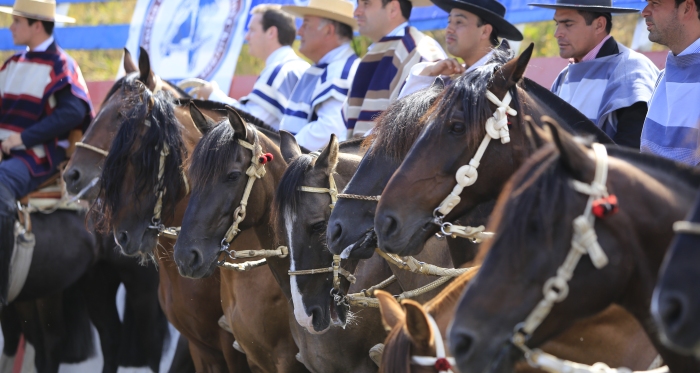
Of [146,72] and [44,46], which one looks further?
[44,46]

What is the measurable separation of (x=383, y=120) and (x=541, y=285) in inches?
76.9

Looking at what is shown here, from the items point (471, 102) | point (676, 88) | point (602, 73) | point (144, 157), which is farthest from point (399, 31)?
point (471, 102)

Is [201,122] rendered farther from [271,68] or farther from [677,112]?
[677,112]

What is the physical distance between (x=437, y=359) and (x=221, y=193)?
230 centimetres

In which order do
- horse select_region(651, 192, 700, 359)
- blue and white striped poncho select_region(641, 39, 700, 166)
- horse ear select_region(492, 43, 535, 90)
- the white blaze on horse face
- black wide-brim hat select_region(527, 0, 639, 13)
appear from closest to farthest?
1. horse select_region(651, 192, 700, 359)
2. horse ear select_region(492, 43, 535, 90)
3. blue and white striped poncho select_region(641, 39, 700, 166)
4. the white blaze on horse face
5. black wide-brim hat select_region(527, 0, 639, 13)

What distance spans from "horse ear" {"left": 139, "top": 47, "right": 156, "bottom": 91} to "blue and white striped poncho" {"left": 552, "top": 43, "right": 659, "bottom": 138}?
313 cm

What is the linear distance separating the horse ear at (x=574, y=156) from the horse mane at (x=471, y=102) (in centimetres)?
117

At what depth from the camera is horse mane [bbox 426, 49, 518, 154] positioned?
319cm

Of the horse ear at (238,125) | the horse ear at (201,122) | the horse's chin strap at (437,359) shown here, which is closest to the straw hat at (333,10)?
the horse ear at (201,122)

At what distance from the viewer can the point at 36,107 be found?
7.41 m

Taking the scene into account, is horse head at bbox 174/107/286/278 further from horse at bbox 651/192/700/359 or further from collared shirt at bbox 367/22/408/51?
horse at bbox 651/192/700/359

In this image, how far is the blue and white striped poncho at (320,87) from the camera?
6.20 m

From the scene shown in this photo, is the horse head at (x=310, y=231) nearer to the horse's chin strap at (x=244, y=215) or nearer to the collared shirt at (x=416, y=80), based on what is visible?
the horse's chin strap at (x=244, y=215)

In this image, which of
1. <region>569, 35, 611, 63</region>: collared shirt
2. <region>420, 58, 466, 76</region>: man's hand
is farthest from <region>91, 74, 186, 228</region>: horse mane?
<region>569, 35, 611, 63</region>: collared shirt
